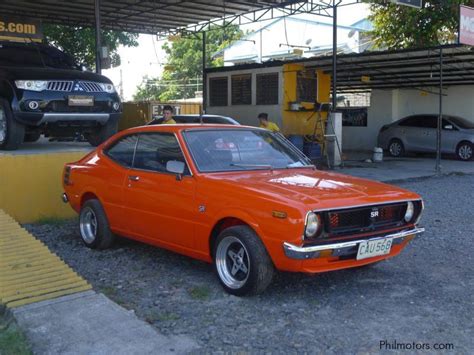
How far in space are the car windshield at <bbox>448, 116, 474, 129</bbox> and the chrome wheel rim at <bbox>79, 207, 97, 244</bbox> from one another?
45.8ft

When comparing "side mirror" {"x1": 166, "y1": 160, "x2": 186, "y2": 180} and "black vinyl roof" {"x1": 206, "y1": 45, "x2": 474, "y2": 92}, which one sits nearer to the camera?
"side mirror" {"x1": 166, "y1": 160, "x2": 186, "y2": 180}

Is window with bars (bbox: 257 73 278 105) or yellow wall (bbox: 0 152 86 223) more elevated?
window with bars (bbox: 257 73 278 105)

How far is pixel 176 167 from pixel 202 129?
0.61m

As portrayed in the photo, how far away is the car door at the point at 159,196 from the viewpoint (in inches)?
192

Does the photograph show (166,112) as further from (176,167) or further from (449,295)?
(449,295)

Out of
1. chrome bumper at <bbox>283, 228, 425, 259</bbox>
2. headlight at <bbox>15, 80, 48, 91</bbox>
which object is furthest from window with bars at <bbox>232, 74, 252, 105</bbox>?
chrome bumper at <bbox>283, 228, 425, 259</bbox>

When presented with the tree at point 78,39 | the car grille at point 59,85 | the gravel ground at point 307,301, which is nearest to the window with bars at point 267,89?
the tree at point 78,39

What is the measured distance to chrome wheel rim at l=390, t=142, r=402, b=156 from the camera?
18.8 m

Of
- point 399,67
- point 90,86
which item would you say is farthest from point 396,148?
point 90,86

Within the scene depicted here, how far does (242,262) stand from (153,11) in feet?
43.3

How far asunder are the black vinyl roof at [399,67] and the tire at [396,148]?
6.46ft

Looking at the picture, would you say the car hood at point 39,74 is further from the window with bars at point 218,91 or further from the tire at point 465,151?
the tire at point 465,151

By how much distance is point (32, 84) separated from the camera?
25.8 feet

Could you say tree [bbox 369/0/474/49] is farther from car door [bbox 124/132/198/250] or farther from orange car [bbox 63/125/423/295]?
car door [bbox 124/132/198/250]
